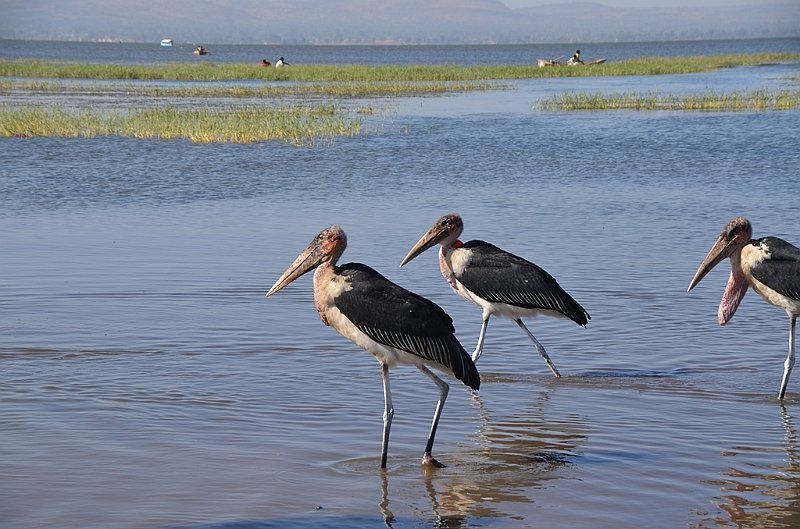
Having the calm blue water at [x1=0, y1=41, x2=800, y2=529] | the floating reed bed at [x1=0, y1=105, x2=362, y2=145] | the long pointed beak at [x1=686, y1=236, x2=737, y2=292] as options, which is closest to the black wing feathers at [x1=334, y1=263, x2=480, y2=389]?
the calm blue water at [x1=0, y1=41, x2=800, y2=529]

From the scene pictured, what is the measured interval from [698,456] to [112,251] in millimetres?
7209

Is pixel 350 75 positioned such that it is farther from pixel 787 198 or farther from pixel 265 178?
pixel 787 198

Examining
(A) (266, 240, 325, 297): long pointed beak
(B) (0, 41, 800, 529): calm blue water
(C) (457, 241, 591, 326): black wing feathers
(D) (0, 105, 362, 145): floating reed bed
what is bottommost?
(B) (0, 41, 800, 529): calm blue water

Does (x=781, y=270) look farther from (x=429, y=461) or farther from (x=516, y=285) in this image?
(x=429, y=461)

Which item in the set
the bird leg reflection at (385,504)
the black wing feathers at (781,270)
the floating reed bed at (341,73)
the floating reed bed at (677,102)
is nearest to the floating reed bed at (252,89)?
the floating reed bed at (341,73)

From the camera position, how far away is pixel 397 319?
5.40m

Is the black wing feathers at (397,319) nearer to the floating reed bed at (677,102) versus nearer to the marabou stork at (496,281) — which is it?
the marabou stork at (496,281)

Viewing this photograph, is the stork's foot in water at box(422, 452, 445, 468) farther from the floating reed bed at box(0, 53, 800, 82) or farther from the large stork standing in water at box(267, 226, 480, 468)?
the floating reed bed at box(0, 53, 800, 82)

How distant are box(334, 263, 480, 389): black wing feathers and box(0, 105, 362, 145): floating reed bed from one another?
52.5 ft

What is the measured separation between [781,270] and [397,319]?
107 inches

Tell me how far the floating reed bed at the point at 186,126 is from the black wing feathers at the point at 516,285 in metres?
14.1

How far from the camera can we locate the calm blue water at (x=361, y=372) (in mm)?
5082

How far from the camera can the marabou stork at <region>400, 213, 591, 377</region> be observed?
24.3 feet

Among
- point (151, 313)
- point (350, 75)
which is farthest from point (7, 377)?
point (350, 75)
